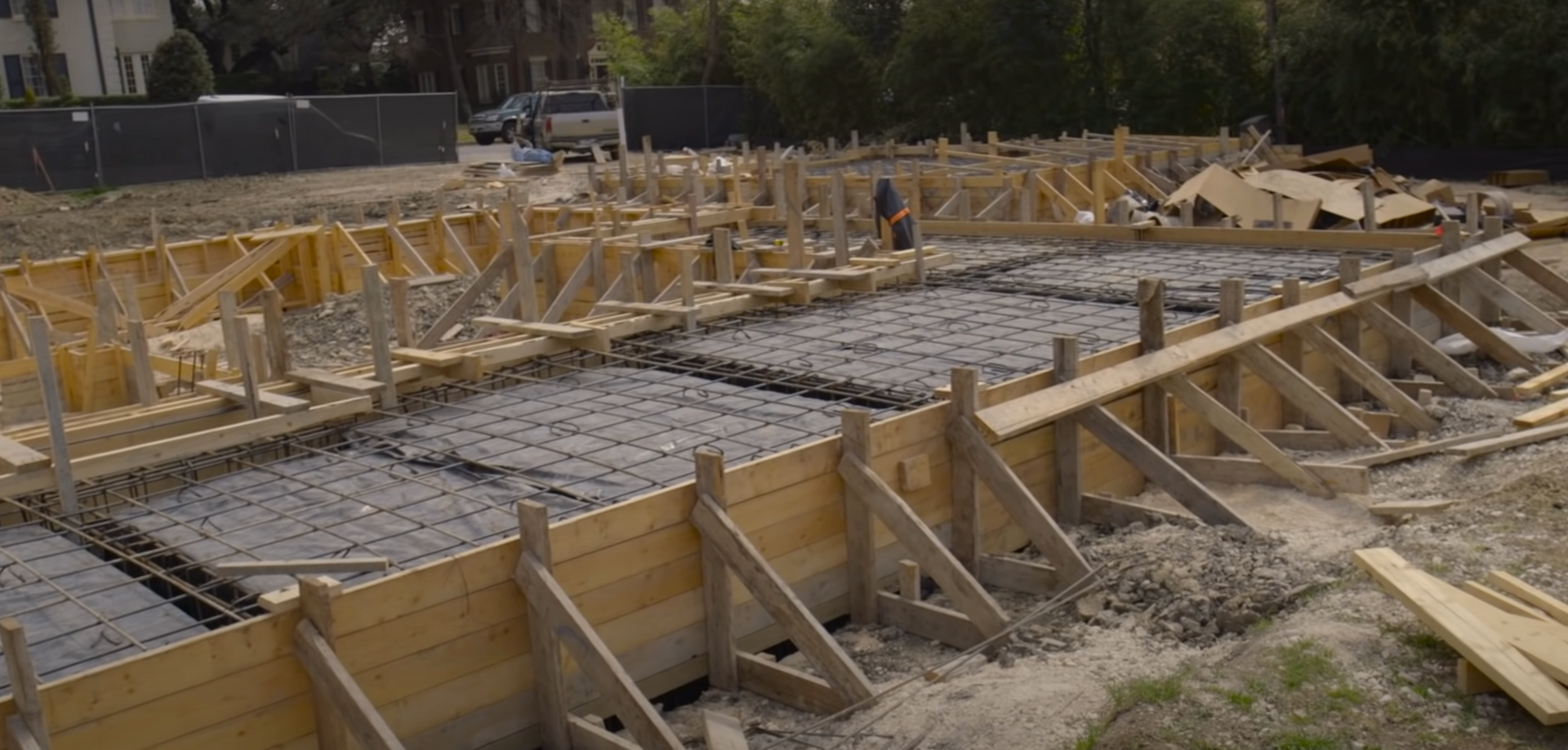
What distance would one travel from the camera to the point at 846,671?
19.1 ft

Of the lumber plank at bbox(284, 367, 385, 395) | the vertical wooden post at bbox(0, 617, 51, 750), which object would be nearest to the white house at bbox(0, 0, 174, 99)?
the lumber plank at bbox(284, 367, 385, 395)

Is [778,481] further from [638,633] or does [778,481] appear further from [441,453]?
[441,453]

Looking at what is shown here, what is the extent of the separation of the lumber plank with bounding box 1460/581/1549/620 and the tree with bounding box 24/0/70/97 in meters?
48.4

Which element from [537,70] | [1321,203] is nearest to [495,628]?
[1321,203]

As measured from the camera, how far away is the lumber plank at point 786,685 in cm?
592

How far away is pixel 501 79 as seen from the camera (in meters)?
56.9

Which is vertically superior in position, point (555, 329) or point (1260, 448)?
point (555, 329)

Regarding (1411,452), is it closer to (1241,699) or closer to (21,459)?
(1241,699)

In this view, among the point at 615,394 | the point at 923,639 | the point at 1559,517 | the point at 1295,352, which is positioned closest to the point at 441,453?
the point at 615,394

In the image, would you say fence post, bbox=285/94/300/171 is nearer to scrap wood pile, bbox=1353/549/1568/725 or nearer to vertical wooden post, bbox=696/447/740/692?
vertical wooden post, bbox=696/447/740/692

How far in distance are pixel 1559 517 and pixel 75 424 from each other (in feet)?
25.3

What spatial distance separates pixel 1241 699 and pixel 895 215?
840 centimetres

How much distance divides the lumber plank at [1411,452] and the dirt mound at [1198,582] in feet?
5.30

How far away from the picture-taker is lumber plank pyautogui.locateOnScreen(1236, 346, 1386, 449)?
28.7 ft
